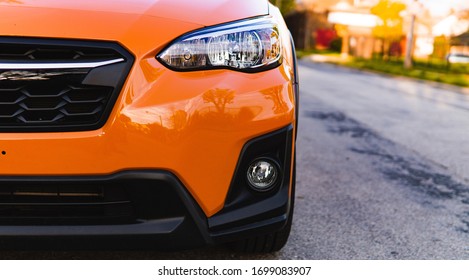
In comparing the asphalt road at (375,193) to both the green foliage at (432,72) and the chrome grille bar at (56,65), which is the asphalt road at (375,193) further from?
the green foliage at (432,72)

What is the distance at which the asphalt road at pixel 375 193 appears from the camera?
278cm

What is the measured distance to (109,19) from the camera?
194 centimetres

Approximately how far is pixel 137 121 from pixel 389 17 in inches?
1255

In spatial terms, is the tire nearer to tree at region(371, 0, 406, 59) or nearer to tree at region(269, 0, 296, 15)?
tree at region(371, 0, 406, 59)

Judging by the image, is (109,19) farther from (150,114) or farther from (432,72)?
(432,72)

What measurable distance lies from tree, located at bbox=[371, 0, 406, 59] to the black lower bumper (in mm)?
31328

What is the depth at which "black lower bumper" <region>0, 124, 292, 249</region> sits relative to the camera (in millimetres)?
1949

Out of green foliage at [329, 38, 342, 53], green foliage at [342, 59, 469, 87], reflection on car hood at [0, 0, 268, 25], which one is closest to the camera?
reflection on car hood at [0, 0, 268, 25]

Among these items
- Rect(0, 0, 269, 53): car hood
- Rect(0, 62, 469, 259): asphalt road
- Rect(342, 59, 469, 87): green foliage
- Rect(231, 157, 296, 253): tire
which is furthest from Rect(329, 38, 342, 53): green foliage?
Rect(0, 0, 269, 53): car hood

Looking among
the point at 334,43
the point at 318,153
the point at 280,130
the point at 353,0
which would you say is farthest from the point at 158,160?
the point at 353,0

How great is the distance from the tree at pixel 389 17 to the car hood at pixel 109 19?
1230 inches

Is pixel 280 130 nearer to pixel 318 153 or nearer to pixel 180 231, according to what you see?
pixel 180 231

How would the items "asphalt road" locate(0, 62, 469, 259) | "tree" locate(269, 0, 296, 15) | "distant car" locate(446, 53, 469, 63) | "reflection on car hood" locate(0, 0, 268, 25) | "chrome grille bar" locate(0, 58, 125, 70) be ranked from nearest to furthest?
"chrome grille bar" locate(0, 58, 125, 70)
"reflection on car hood" locate(0, 0, 268, 25)
"asphalt road" locate(0, 62, 469, 259)
"distant car" locate(446, 53, 469, 63)
"tree" locate(269, 0, 296, 15)

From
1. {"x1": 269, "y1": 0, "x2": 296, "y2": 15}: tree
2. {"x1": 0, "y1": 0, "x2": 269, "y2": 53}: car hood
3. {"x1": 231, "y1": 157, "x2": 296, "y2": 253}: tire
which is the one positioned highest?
{"x1": 269, "y1": 0, "x2": 296, "y2": 15}: tree
